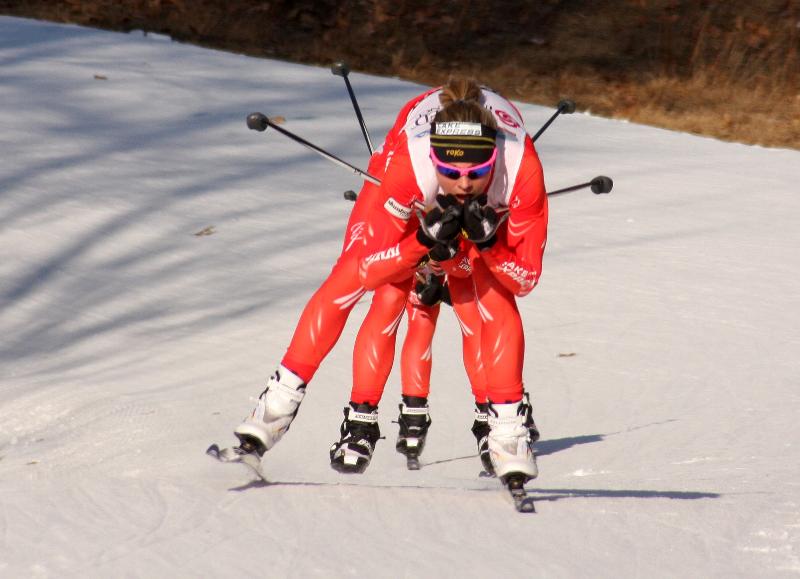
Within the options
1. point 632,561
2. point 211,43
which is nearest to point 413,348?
point 632,561

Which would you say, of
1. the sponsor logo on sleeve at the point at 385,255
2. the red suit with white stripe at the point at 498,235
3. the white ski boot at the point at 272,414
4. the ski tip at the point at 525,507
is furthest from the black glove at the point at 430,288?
the ski tip at the point at 525,507

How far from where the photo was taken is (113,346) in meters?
8.82

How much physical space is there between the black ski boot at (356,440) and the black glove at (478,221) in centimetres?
124

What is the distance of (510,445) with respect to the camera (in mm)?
5375

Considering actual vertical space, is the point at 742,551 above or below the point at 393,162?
below

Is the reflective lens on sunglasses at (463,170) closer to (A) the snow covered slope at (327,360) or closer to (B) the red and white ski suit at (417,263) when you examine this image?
(B) the red and white ski suit at (417,263)

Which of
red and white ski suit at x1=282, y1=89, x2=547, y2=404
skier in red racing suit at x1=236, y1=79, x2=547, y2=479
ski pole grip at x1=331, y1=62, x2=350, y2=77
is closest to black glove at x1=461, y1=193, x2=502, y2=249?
skier in red racing suit at x1=236, y1=79, x2=547, y2=479

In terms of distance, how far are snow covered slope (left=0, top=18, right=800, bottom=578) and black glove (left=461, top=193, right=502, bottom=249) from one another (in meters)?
1.12

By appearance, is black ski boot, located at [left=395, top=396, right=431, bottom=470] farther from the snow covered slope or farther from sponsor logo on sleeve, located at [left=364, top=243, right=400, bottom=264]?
sponsor logo on sleeve, located at [left=364, top=243, right=400, bottom=264]

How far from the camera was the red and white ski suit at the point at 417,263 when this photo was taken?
17.1ft

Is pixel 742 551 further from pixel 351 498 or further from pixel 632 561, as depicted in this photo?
pixel 351 498

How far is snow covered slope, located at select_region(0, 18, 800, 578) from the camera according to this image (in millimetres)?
4984

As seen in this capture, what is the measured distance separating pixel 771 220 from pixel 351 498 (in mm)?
7212

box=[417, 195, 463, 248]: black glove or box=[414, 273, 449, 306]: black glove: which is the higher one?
box=[417, 195, 463, 248]: black glove
